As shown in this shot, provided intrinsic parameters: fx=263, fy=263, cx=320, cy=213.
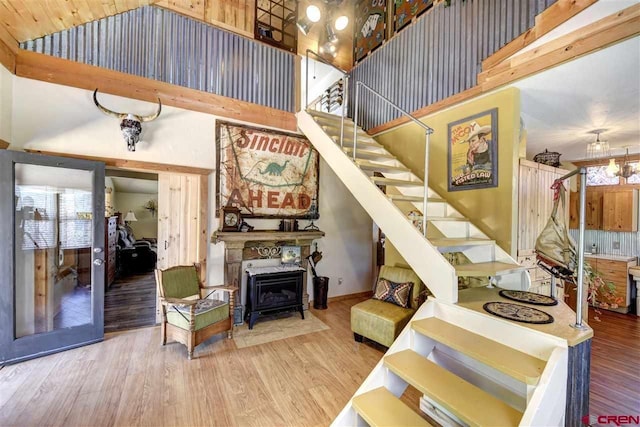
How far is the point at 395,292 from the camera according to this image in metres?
3.25

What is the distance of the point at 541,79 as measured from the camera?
2381mm

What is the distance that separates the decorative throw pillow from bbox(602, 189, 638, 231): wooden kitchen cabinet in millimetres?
4328

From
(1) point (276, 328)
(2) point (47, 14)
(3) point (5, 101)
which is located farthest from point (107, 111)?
(1) point (276, 328)

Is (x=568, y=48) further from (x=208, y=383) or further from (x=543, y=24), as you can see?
(x=208, y=383)

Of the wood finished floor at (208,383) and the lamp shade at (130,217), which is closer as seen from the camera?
the wood finished floor at (208,383)

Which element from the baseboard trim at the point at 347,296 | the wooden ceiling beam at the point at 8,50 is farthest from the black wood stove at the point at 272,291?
the wooden ceiling beam at the point at 8,50

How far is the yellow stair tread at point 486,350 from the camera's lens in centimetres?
132

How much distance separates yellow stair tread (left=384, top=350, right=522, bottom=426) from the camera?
1.29m

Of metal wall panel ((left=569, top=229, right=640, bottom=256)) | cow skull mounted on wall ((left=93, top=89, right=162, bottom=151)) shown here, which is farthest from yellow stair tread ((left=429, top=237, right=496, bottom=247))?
cow skull mounted on wall ((left=93, top=89, right=162, bottom=151))

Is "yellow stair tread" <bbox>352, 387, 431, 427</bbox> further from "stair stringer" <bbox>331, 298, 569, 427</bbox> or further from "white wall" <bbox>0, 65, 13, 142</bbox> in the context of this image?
"white wall" <bbox>0, 65, 13, 142</bbox>

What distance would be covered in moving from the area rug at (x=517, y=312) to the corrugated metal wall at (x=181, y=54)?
3.87 metres

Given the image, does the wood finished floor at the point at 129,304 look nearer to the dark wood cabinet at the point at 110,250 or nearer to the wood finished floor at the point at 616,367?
the dark wood cabinet at the point at 110,250

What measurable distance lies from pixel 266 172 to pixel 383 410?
3.35 m

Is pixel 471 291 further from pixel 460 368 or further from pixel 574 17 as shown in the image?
pixel 574 17
